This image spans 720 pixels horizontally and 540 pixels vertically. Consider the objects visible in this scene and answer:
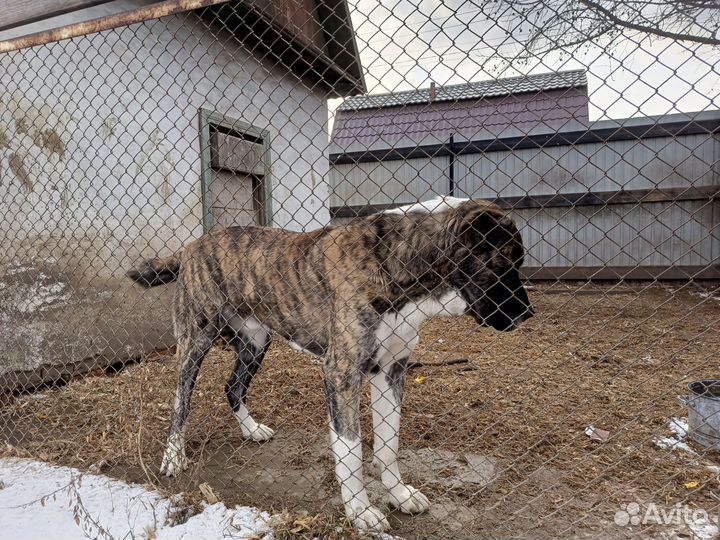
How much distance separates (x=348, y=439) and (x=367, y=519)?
0.37 meters

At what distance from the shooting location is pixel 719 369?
4.29 meters

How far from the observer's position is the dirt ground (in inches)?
95.7

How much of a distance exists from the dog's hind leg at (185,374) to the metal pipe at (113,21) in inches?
72.7

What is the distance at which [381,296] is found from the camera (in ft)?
7.66

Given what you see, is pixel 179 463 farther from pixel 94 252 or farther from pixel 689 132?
pixel 689 132

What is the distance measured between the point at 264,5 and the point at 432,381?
15.9ft

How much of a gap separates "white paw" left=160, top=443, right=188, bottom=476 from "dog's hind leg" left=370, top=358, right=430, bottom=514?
1.16m

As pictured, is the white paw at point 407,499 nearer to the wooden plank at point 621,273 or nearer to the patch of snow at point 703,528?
the patch of snow at point 703,528

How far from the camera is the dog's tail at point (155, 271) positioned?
3.30 metres

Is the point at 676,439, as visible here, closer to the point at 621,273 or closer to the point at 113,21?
the point at 113,21

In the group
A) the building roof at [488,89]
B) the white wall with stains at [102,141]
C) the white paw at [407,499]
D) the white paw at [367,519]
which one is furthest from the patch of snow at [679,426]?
the white wall with stains at [102,141]

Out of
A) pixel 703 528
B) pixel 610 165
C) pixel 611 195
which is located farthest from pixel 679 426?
pixel 610 165

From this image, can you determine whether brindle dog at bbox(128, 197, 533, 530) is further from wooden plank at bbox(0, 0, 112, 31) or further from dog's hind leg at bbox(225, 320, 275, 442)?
wooden plank at bbox(0, 0, 112, 31)

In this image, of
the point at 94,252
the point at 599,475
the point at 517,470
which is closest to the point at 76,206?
the point at 94,252
